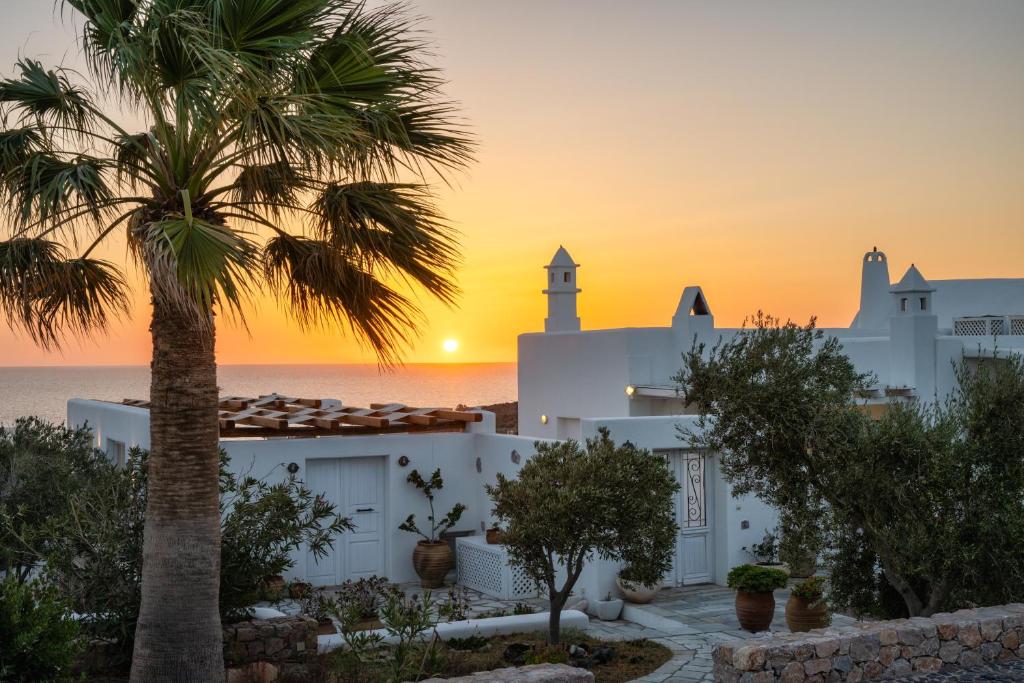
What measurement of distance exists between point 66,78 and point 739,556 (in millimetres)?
11301

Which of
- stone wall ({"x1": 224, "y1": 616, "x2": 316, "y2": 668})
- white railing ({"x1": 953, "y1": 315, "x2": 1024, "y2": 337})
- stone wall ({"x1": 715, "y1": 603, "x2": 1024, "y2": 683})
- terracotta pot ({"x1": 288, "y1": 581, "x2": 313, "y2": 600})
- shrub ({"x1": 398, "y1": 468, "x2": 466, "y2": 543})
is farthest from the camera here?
white railing ({"x1": 953, "y1": 315, "x2": 1024, "y2": 337})

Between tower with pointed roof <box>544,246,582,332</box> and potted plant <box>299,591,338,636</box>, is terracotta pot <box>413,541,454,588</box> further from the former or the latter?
tower with pointed roof <box>544,246,582,332</box>

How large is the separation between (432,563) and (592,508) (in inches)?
245

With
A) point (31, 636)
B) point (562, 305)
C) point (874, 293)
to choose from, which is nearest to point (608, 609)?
point (31, 636)

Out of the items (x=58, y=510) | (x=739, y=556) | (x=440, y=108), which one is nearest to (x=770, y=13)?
(x=739, y=556)

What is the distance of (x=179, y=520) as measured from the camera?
8492 millimetres

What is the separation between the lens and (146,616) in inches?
336

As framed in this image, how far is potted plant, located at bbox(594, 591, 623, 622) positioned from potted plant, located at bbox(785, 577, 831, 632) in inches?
95.1

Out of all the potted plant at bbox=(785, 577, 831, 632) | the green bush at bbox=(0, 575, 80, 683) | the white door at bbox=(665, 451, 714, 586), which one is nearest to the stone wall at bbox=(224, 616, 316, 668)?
the green bush at bbox=(0, 575, 80, 683)

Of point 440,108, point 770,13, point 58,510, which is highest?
point 770,13

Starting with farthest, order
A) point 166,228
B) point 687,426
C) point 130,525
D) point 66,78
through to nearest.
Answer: point 687,426 → point 130,525 → point 66,78 → point 166,228

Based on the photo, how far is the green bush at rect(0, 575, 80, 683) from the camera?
23.3 ft

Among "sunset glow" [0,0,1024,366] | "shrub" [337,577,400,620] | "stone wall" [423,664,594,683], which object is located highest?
"sunset glow" [0,0,1024,366]

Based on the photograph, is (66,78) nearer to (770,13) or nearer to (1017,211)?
(770,13)
